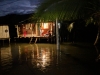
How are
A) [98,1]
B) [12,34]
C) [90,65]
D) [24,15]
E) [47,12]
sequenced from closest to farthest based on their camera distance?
1. [47,12]
2. [98,1]
3. [90,65]
4. [24,15]
5. [12,34]

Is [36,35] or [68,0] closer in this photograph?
[68,0]

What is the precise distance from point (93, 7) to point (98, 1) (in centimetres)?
88

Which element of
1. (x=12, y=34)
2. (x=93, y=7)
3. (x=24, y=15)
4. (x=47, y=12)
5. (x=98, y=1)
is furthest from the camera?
(x=12, y=34)

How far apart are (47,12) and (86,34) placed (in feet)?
56.0

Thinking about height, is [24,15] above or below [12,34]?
above

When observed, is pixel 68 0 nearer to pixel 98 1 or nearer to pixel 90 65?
pixel 98 1

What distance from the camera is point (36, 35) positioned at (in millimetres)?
23078

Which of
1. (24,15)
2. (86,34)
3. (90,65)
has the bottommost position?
(90,65)

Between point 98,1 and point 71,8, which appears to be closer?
point 71,8

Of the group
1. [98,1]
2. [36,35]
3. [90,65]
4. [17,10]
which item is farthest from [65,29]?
[98,1]

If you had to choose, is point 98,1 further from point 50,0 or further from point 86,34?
point 86,34

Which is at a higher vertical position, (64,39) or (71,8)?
(71,8)

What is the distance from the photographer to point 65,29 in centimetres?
2314

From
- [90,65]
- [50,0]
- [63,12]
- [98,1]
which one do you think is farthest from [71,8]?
[90,65]
